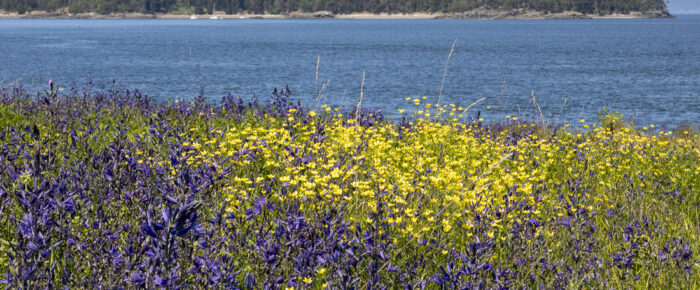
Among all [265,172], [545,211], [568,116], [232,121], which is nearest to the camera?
[545,211]

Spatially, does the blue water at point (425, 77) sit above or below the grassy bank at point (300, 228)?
below

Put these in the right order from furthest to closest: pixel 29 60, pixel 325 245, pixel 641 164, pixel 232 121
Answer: pixel 29 60 → pixel 232 121 → pixel 641 164 → pixel 325 245

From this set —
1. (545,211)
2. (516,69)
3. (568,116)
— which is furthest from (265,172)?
(516,69)

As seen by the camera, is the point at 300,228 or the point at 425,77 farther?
the point at 425,77

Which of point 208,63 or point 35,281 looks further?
point 208,63

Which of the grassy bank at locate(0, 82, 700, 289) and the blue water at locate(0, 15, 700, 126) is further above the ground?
the grassy bank at locate(0, 82, 700, 289)

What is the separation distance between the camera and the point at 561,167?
26.1 ft

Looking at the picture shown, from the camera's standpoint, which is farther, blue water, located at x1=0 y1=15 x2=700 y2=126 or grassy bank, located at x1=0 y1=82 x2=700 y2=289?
blue water, located at x1=0 y1=15 x2=700 y2=126

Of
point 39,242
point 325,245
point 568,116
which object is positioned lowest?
point 568,116

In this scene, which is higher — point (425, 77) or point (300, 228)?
point (300, 228)

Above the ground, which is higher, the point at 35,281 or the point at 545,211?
the point at 35,281

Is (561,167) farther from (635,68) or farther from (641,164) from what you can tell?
(635,68)

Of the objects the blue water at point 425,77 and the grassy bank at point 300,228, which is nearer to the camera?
the grassy bank at point 300,228

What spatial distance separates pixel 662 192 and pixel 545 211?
1942mm
